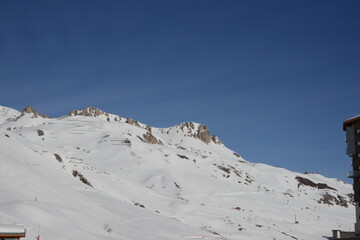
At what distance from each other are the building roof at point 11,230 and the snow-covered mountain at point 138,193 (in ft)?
35.0

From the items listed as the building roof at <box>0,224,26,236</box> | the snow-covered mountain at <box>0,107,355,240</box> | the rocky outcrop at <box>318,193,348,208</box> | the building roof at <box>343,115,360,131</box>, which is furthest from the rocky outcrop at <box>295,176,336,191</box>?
the building roof at <box>0,224,26,236</box>

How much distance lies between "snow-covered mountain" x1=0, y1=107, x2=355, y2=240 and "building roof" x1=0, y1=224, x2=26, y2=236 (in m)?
10.7

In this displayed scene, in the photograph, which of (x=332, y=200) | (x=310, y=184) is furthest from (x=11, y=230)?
(x=310, y=184)

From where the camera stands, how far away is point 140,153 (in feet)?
384

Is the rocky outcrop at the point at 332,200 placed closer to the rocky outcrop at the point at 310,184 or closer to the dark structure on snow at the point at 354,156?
the rocky outcrop at the point at 310,184

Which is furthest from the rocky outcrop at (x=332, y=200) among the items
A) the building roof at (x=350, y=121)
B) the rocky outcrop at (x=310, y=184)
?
the building roof at (x=350, y=121)

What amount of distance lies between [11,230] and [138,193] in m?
59.5

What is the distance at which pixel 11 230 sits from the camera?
624 inches

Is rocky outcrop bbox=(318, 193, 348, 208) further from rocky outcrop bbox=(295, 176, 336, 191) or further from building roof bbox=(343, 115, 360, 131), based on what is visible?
building roof bbox=(343, 115, 360, 131)

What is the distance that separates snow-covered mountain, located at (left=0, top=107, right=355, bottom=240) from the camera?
1474 inches

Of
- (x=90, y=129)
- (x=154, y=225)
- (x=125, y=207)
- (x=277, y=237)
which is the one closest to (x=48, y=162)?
(x=125, y=207)

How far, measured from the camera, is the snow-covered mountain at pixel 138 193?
37.4 metres

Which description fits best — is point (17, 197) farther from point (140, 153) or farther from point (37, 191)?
point (140, 153)

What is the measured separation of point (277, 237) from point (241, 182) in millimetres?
60936
